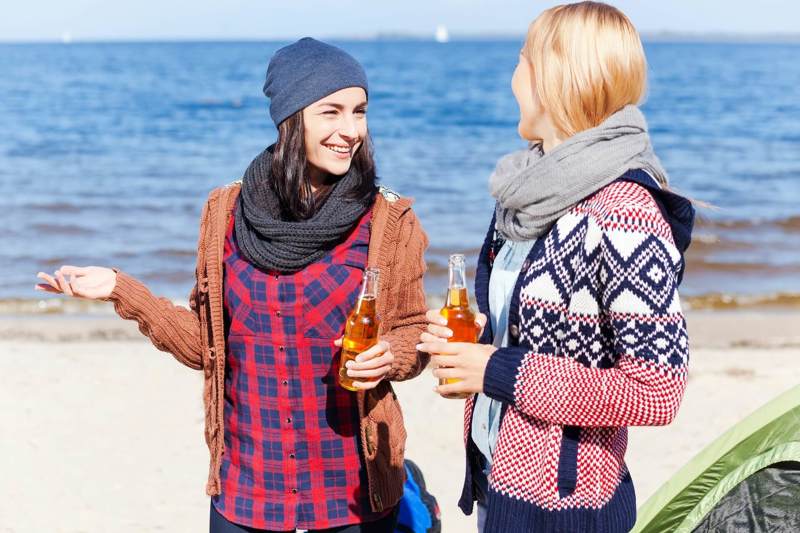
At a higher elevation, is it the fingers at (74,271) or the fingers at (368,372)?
the fingers at (74,271)

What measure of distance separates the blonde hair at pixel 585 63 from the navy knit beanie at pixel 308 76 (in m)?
0.90

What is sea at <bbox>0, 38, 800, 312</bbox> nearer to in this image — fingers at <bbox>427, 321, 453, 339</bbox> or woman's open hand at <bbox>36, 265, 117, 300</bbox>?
fingers at <bbox>427, 321, 453, 339</bbox>

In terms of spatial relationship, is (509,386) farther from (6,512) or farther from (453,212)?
(453,212)

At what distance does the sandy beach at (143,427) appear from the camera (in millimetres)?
5703

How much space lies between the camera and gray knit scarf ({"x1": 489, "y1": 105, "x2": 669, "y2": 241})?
240cm

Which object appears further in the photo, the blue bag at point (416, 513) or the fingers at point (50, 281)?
the blue bag at point (416, 513)

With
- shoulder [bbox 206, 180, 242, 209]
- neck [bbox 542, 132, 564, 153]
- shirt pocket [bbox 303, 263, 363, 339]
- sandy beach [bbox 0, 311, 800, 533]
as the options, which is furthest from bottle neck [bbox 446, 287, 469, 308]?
sandy beach [bbox 0, 311, 800, 533]

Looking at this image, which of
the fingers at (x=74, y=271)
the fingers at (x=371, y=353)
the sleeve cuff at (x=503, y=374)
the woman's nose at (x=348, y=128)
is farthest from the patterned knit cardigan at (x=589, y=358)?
the fingers at (x=74, y=271)

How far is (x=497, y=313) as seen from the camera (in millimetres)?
2775

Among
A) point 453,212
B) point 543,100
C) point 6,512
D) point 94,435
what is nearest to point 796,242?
point 453,212

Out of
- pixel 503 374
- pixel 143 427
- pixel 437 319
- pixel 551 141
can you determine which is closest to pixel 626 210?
pixel 551 141

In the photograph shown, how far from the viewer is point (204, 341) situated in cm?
336

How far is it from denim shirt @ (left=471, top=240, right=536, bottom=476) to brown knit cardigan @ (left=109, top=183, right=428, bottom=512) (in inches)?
17.8

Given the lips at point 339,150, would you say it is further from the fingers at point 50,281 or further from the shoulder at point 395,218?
the fingers at point 50,281
